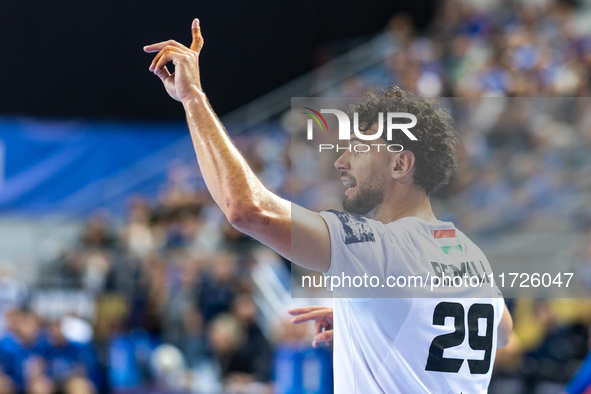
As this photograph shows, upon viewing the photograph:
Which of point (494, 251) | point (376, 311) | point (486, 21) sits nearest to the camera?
point (376, 311)

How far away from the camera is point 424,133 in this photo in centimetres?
263

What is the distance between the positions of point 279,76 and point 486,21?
18.5 ft

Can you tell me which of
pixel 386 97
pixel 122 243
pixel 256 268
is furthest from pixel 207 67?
pixel 386 97

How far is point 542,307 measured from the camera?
24.8 feet

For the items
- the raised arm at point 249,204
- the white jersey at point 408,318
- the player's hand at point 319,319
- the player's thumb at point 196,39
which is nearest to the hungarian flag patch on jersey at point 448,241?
the white jersey at point 408,318

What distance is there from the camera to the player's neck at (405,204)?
256 centimetres

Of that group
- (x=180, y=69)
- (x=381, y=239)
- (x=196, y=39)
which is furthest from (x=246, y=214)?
(x=196, y=39)

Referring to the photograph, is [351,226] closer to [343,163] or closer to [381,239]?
[381,239]

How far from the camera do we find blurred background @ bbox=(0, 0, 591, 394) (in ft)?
27.3

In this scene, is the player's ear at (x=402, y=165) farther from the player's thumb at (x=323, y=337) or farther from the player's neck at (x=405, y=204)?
the player's thumb at (x=323, y=337)

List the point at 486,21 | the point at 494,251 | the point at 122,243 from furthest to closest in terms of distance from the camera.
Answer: the point at 486,21 → the point at 122,243 → the point at 494,251

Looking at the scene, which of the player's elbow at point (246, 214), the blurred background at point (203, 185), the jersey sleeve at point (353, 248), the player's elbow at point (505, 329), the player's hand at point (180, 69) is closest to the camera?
the player's elbow at point (246, 214)

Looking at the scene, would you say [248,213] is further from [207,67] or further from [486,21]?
[207,67]

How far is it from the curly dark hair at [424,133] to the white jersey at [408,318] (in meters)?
0.21
